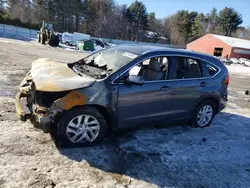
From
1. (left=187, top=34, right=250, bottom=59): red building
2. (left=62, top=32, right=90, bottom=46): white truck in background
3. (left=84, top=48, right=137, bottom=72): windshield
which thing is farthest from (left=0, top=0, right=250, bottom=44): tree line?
(left=84, top=48, right=137, bottom=72): windshield

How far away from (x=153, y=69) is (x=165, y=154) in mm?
1634

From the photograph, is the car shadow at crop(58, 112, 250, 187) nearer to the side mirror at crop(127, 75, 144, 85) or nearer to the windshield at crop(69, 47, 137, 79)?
the side mirror at crop(127, 75, 144, 85)

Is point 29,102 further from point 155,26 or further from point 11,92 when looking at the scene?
point 155,26

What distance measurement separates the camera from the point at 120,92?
379 cm

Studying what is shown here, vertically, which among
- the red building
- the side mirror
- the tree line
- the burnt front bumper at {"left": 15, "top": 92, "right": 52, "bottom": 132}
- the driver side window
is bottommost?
the burnt front bumper at {"left": 15, "top": 92, "right": 52, "bottom": 132}

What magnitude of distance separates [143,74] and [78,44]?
2692cm

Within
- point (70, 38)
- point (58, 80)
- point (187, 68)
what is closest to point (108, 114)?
point (58, 80)

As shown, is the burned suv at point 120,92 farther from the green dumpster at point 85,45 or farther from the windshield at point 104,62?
the green dumpster at point 85,45

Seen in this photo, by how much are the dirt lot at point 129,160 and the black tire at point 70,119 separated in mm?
129

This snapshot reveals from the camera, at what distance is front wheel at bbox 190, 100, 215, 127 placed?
5.04m

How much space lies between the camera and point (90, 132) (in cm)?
379

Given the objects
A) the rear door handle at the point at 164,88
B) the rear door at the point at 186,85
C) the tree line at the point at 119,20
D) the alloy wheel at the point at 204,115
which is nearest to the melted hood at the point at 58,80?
the rear door handle at the point at 164,88

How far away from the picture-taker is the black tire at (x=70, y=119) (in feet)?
11.6

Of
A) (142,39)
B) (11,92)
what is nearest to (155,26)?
(142,39)
